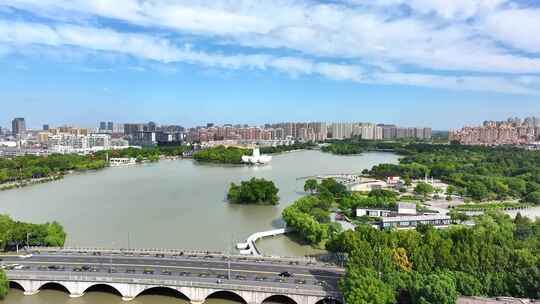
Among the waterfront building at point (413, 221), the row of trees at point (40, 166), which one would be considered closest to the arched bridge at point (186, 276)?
the waterfront building at point (413, 221)

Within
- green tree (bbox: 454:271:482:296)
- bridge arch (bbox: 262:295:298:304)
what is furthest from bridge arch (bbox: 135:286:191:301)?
green tree (bbox: 454:271:482:296)

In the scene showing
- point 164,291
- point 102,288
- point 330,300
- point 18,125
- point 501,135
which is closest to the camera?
point 330,300

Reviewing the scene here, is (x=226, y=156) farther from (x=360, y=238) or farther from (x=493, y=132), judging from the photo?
(x=493, y=132)

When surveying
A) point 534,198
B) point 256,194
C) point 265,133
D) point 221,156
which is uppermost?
point 265,133

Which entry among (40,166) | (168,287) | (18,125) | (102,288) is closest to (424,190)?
(168,287)

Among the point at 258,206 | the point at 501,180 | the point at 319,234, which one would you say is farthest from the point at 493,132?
the point at 319,234

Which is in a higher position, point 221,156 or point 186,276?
point 221,156

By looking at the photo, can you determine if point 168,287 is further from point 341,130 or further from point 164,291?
point 341,130
